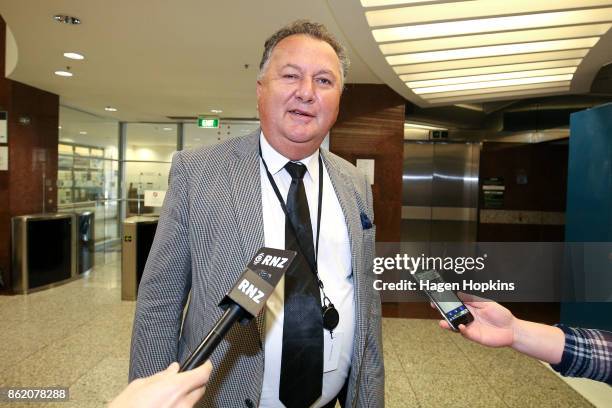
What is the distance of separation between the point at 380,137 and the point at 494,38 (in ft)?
8.36

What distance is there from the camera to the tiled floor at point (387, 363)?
11.2 ft

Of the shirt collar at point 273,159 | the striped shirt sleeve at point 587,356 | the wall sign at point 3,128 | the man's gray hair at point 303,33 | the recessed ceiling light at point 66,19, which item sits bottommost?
the striped shirt sleeve at point 587,356

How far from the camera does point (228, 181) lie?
1339mm

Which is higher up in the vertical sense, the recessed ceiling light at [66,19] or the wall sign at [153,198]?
the recessed ceiling light at [66,19]

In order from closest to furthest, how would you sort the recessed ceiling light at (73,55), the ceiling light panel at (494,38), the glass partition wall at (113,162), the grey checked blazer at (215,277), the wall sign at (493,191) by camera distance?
the grey checked blazer at (215,277) → the ceiling light panel at (494,38) → the recessed ceiling light at (73,55) → the wall sign at (493,191) → the glass partition wall at (113,162)

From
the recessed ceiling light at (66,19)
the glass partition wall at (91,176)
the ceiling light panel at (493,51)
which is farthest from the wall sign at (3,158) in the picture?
the ceiling light panel at (493,51)

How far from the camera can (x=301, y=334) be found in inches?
51.0

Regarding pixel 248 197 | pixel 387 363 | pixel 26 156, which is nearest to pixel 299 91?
pixel 248 197

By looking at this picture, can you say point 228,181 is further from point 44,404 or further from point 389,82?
point 389,82

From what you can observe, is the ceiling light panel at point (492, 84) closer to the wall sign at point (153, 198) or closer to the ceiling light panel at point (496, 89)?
the ceiling light panel at point (496, 89)

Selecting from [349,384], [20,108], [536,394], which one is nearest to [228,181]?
[349,384]

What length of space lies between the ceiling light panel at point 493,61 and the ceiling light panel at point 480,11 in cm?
79

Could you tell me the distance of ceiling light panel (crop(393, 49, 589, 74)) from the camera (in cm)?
394
